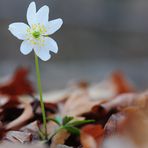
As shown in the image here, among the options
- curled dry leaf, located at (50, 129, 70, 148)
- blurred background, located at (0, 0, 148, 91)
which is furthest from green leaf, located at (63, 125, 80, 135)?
blurred background, located at (0, 0, 148, 91)

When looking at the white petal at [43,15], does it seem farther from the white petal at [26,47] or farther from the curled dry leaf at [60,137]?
the curled dry leaf at [60,137]

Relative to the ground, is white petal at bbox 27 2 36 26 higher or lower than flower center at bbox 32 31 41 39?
higher

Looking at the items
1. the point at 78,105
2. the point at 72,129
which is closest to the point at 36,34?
the point at 72,129

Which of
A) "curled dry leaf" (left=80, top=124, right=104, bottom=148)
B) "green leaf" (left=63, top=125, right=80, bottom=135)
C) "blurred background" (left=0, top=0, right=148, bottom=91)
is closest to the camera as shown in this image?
"curled dry leaf" (left=80, top=124, right=104, bottom=148)

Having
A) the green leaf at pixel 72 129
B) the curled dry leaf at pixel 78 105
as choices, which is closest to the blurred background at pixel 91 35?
the curled dry leaf at pixel 78 105

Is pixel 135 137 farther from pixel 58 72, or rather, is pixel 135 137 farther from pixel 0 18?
pixel 0 18

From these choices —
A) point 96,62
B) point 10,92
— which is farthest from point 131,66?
point 10,92

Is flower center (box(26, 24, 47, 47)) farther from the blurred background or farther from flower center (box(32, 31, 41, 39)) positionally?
the blurred background
